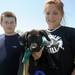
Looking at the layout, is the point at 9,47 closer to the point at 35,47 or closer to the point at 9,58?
the point at 9,58

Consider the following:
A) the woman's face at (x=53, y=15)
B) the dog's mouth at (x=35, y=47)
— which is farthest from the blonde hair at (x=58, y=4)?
the dog's mouth at (x=35, y=47)

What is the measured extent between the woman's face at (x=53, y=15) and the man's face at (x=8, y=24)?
3.49ft

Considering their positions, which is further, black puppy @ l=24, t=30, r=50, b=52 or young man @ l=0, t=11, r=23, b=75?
young man @ l=0, t=11, r=23, b=75

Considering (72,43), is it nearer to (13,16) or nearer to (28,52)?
(28,52)

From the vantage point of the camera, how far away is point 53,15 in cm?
307

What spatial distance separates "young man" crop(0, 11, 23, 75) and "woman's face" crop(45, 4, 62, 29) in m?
0.91

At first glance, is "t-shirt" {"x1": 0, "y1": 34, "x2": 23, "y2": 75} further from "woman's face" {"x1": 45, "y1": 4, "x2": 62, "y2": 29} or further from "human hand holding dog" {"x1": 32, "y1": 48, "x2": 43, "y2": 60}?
"woman's face" {"x1": 45, "y1": 4, "x2": 62, "y2": 29}

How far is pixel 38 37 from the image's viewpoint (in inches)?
119

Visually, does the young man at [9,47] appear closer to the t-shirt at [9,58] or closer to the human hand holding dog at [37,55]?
the t-shirt at [9,58]

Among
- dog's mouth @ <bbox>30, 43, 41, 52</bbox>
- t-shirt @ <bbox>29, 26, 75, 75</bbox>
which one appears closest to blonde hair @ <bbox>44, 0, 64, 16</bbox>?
t-shirt @ <bbox>29, 26, 75, 75</bbox>

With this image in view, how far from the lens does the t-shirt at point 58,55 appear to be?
2.98 m

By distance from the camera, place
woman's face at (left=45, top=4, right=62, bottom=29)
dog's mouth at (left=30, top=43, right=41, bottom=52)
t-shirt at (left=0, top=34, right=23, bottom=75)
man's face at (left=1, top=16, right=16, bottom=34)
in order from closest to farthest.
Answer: dog's mouth at (left=30, top=43, right=41, bottom=52)
woman's face at (left=45, top=4, right=62, bottom=29)
t-shirt at (left=0, top=34, right=23, bottom=75)
man's face at (left=1, top=16, right=16, bottom=34)

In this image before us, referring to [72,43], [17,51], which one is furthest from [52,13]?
[17,51]

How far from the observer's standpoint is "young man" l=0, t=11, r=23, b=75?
3.92m
